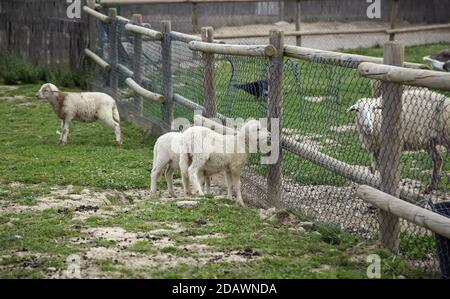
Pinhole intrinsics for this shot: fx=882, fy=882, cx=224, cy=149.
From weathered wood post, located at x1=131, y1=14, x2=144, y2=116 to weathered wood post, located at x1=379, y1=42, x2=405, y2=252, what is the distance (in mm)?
7632

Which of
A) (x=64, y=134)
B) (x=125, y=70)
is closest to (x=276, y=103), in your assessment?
(x=64, y=134)

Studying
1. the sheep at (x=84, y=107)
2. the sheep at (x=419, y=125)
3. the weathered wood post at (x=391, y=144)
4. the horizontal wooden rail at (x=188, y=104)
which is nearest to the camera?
the weathered wood post at (x=391, y=144)

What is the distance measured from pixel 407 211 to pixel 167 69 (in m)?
6.63

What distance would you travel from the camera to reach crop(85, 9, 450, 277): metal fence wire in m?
6.73

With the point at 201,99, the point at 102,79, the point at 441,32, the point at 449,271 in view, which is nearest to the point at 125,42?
the point at 102,79

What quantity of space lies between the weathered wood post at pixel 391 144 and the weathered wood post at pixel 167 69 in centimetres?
575

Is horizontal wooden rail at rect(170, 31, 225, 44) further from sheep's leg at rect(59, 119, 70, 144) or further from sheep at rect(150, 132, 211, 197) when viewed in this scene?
sheep's leg at rect(59, 119, 70, 144)

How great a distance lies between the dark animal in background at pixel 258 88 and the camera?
8625mm

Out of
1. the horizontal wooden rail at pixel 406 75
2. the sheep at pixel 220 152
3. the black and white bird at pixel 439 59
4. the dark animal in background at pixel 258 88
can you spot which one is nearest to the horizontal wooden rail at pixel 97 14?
the black and white bird at pixel 439 59

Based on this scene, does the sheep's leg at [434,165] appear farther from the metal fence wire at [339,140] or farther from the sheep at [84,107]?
the sheep at [84,107]

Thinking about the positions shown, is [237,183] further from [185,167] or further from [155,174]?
[155,174]

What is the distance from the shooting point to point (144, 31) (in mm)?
12664

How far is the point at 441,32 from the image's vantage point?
23.9 metres
